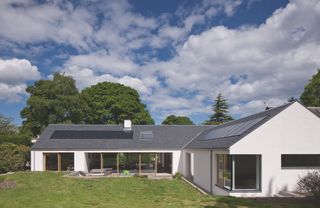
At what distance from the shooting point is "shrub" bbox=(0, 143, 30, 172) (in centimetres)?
3049

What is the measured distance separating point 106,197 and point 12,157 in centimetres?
1776

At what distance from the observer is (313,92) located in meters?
39.8

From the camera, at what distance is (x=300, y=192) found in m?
16.4

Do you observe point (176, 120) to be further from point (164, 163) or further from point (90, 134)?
point (90, 134)

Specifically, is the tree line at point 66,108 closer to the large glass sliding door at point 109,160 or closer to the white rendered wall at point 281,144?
the large glass sliding door at point 109,160

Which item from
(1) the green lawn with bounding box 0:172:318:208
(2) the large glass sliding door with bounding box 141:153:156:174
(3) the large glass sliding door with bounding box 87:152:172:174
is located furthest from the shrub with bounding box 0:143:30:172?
(2) the large glass sliding door with bounding box 141:153:156:174

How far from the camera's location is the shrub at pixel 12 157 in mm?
30487

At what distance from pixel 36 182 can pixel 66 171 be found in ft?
26.7

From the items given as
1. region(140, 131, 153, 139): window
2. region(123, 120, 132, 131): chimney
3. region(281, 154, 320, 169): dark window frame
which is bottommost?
region(281, 154, 320, 169): dark window frame

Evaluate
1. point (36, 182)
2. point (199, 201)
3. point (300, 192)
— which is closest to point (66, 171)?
point (36, 182)

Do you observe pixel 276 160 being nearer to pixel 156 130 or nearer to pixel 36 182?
→ pixel 36 182

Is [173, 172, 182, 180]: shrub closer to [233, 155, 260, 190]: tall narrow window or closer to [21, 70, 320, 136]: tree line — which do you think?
[233, 155, 260, 190]: tall narrow window

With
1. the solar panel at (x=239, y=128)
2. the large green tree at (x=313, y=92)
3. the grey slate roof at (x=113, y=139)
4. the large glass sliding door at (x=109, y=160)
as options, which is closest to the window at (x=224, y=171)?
the solar panel at (x=239, y=128)

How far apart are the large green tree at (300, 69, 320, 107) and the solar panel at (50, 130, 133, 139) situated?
70.1ft
